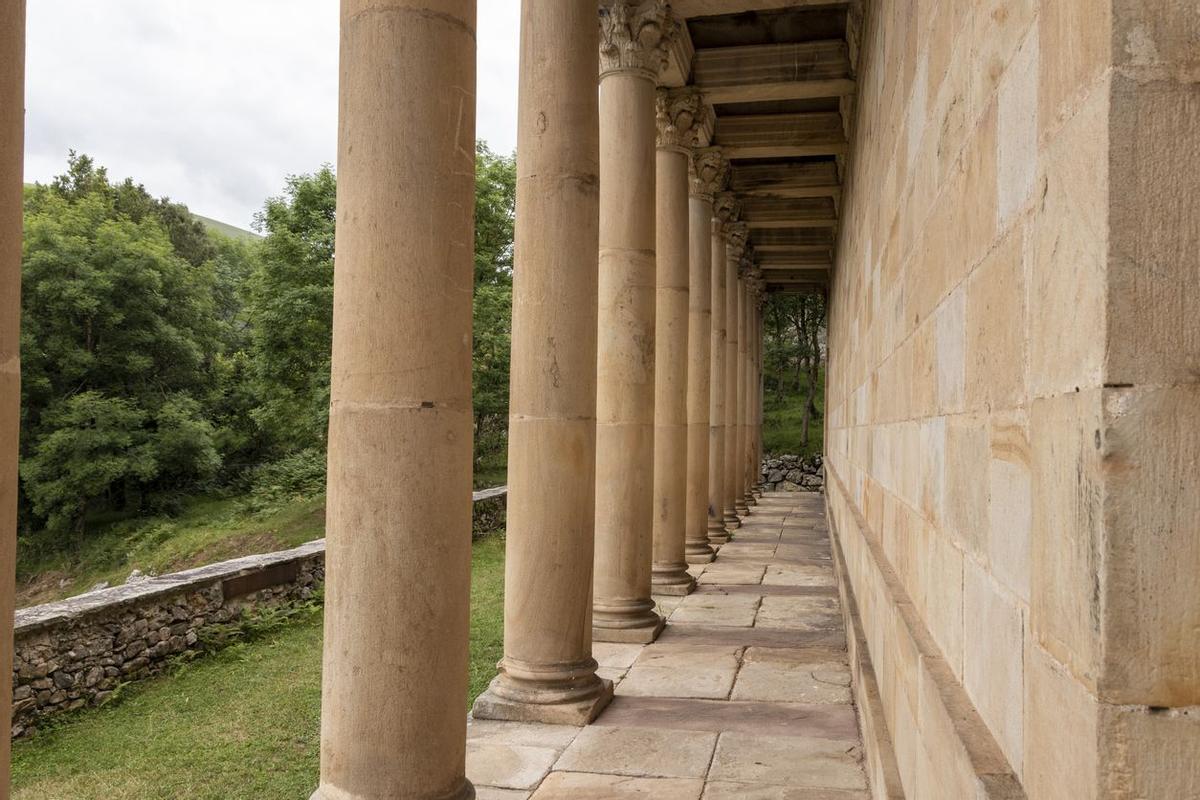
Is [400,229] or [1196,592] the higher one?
[400,229]

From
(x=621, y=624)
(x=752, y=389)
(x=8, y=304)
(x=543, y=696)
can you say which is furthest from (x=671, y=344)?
(x=752, y=389)

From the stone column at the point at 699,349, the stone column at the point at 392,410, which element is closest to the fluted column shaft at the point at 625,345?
the stone column at the point at 392,410

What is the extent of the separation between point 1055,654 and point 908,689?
3664 mm

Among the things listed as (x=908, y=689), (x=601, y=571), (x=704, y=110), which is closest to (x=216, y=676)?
(x=601, y=571)

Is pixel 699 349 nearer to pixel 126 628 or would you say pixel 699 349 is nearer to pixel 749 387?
pixel 126 628

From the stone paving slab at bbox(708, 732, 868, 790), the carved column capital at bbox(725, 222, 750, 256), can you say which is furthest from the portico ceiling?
the stone paving slab at bbox(708, 732, 868, 790)

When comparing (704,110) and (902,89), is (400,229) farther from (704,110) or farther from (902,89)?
(704,110)

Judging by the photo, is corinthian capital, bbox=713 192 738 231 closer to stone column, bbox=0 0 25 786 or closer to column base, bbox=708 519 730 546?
column base, bbox=708 519 730 546

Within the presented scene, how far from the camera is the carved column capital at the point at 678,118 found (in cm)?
2050

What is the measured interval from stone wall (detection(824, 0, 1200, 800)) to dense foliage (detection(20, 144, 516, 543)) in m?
45.4

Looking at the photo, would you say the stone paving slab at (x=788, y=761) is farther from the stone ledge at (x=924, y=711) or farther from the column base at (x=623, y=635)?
the column base at (x=623, y=635)

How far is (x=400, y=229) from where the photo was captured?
22.2ft

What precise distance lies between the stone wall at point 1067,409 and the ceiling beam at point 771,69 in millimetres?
16407

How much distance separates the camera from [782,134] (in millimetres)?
25922
